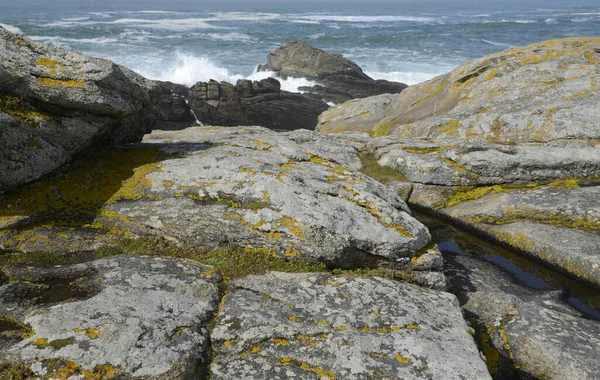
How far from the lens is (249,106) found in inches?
1668

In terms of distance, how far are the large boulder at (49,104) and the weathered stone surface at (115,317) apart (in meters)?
2.89

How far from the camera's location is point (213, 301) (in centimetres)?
734

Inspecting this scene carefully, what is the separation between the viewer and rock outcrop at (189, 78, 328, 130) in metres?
41.7

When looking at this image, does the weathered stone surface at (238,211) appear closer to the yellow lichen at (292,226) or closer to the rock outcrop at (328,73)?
the yellow lichen at (292,226)

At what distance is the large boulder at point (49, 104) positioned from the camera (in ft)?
28.6

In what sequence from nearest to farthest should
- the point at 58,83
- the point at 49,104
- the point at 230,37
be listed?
the point at 58,83 < the point at 49,104 < the point at 230,37

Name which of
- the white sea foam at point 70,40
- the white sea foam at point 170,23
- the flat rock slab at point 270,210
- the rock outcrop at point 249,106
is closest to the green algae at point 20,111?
the flat rock slab at point 270,210

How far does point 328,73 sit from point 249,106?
20.2 m

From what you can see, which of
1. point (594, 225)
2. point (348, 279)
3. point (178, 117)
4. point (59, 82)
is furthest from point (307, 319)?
point (178, 117)

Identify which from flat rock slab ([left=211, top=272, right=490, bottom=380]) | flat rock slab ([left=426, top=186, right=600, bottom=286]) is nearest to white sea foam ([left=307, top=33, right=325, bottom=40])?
flat rock slab ([left=426, top=186, right=600, bottom=286])

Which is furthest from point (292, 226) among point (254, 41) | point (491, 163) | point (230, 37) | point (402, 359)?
point (230, 37)

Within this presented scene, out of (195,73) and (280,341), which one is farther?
(195,73)

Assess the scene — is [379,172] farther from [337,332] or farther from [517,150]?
[337,332]

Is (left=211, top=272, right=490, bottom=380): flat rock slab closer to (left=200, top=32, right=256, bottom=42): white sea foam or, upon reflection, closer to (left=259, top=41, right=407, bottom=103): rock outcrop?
(left=259, top=41, right=407, bottom=103): rock outcrop
